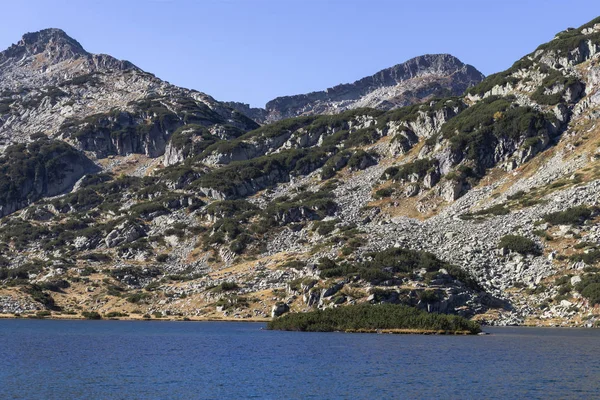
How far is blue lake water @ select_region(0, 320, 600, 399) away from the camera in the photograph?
43656 mm

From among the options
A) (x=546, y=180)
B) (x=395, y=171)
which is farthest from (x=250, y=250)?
(x=546, y=180)

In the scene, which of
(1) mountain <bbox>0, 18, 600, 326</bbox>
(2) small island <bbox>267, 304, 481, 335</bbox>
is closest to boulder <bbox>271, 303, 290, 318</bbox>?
(1) mountain <bbox>0, 18, 600, 326</bbox>

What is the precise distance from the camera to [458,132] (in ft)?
608

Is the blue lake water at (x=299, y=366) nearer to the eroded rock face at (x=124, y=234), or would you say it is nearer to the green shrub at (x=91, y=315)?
the green shrub at (x=91, y=315)

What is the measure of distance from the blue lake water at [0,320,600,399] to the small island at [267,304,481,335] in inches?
223

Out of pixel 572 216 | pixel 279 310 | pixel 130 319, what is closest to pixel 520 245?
pixel 572 216

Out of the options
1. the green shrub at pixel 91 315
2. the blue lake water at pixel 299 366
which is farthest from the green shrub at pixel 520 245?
the green shrub at pixel 91 315

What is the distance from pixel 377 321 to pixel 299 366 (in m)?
41.5

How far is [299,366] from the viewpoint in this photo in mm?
56531

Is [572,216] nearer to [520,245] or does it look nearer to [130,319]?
[520,245]

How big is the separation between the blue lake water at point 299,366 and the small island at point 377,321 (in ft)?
18.5

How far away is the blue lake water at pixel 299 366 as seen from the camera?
43.7 m

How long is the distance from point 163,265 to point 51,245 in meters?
42.8

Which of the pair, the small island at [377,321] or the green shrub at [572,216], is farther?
the green shrub at [572,216]
